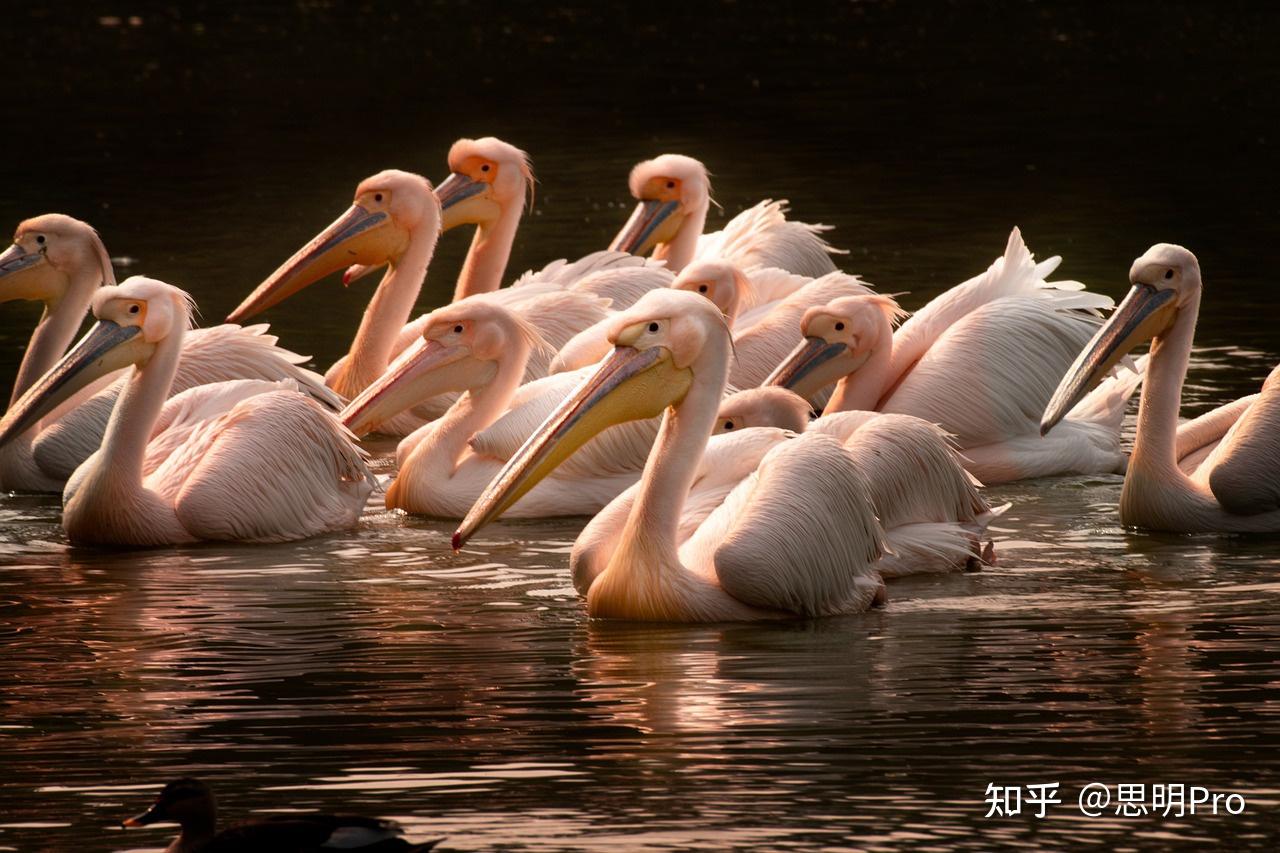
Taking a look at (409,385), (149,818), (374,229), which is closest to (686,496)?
(409,385)

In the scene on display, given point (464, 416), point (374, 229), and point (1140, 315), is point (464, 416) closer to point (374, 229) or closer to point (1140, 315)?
point (374, 229)

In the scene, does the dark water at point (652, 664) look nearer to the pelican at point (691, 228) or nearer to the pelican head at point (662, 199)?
the pelican at point (691, 228)

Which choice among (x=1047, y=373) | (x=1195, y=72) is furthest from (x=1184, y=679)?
(x=1195, y=72)

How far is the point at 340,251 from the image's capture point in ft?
30.4

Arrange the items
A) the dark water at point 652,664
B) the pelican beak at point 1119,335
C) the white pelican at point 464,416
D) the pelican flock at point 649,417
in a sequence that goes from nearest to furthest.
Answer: the dark water at point 652,664 < the pelican flock at point 649,417 < the pelican beak at point 1119,335 < the white pelican at point 464,416

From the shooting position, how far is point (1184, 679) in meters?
5.39

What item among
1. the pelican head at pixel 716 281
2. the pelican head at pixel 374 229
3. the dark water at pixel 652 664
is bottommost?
the dark water at pixel 652 664

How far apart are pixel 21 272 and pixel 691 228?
298cm

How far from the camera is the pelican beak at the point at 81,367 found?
23.5 feet

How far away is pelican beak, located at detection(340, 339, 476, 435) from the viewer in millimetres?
7742

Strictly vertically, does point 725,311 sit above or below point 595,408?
above

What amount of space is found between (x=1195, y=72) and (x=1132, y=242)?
8.13m

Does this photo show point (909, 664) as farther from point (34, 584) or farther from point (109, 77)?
point (109, 77)

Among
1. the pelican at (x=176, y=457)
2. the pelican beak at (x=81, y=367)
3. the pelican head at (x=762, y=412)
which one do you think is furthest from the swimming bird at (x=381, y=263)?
the pelican head at (x=762, y=412)
